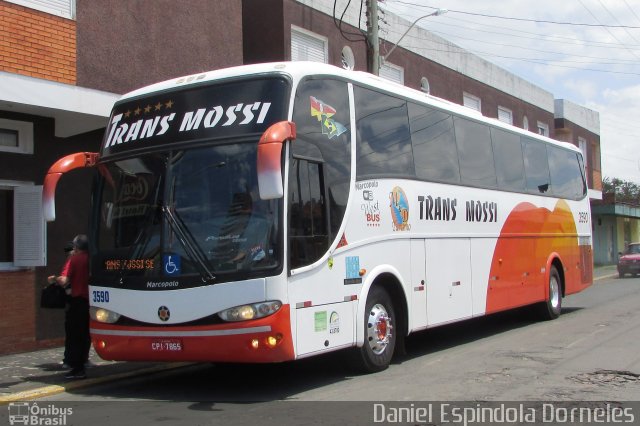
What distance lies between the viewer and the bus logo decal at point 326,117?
7.97m

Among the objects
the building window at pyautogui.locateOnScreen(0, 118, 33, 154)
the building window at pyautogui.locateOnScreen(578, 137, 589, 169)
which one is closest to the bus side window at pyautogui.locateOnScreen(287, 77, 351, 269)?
the building window at pyautogui.locateOnScreen(0, 118, 33, 154)

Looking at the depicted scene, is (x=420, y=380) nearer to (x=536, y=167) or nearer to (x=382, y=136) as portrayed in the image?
(x=382, y=136)

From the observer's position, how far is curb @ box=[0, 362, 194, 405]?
25.9 feet

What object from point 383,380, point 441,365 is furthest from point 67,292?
point 441,365

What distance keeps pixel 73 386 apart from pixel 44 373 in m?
1.08

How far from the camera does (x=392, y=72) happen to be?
859 inches

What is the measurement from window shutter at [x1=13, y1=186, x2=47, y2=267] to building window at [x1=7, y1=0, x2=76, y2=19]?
2.92 metres

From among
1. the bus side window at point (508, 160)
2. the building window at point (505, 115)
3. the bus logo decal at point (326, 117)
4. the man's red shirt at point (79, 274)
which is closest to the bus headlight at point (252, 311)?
the bus logo decal at point (326, 117)

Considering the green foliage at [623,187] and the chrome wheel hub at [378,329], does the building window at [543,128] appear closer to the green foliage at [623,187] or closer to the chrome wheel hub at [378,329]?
the chrome wheel hub at [378,329]

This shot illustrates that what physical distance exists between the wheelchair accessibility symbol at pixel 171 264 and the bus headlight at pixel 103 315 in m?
0.92

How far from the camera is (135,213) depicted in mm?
7809

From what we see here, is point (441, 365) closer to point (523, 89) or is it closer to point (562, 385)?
point (562, 385)

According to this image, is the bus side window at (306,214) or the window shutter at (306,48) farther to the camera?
the window shutter at (306,48)

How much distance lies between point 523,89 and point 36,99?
83.0ft
